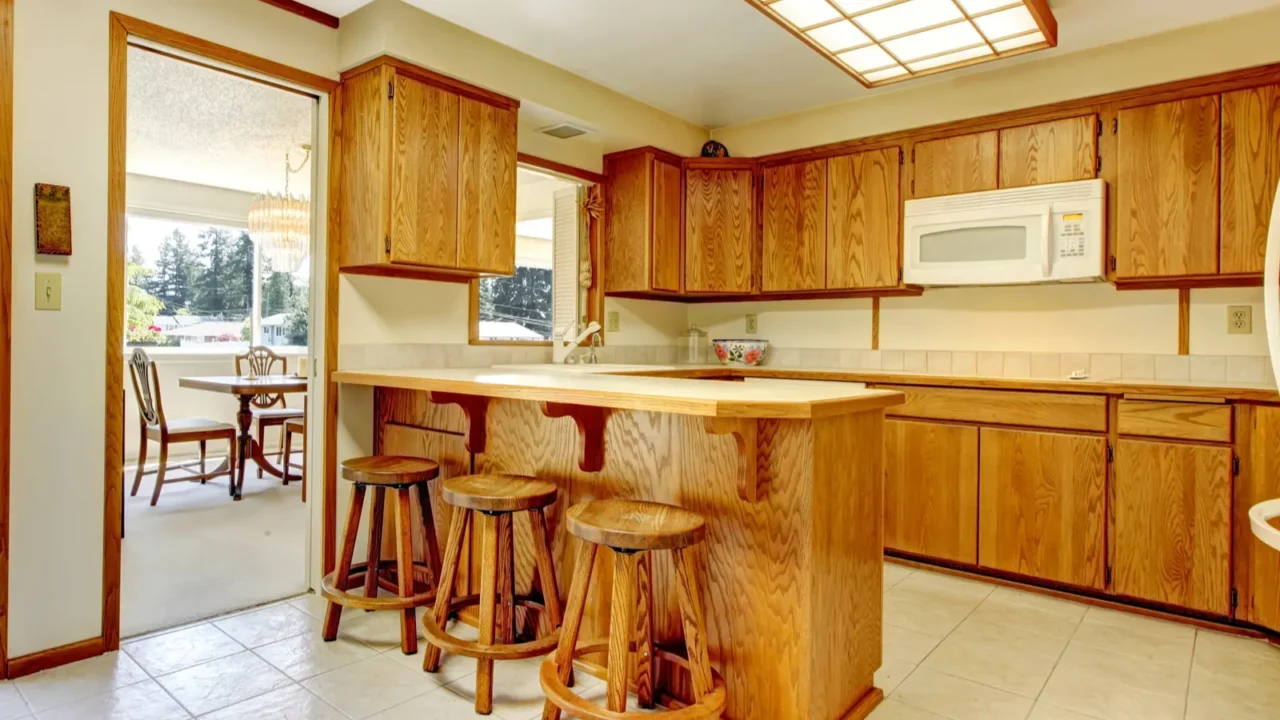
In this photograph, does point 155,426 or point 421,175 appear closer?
point 421,175

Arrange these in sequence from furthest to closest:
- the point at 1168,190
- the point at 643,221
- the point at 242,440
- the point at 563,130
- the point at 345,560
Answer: the point at 242,440 < the point at 643,221 < the point at 563,130 < the point at 1168,190 < the point at 345,560

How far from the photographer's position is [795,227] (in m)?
3.91

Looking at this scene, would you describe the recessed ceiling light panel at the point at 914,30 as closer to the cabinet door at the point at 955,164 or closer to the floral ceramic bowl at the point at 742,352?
the cabinet door at the point at 955,164

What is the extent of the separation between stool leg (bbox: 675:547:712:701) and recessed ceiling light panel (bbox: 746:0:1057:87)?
1.70 meters

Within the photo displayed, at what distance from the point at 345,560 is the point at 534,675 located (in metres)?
0.75

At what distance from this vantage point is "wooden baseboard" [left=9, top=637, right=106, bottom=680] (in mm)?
2033

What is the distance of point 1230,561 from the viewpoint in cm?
250

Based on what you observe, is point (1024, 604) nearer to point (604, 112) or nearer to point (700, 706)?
point (700, 706)

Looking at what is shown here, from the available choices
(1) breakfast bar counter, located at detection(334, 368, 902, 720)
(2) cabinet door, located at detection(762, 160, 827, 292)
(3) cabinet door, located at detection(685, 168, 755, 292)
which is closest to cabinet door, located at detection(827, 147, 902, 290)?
(2) cabinet door, located at detection(762, 160, 827, 292)

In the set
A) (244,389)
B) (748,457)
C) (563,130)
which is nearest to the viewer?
(748,457)

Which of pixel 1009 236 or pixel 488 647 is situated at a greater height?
pixel 1009 236

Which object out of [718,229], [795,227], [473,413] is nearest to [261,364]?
[718,229]

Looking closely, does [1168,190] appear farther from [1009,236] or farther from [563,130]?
[563,130]

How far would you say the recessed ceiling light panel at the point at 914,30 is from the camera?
7.46ft
